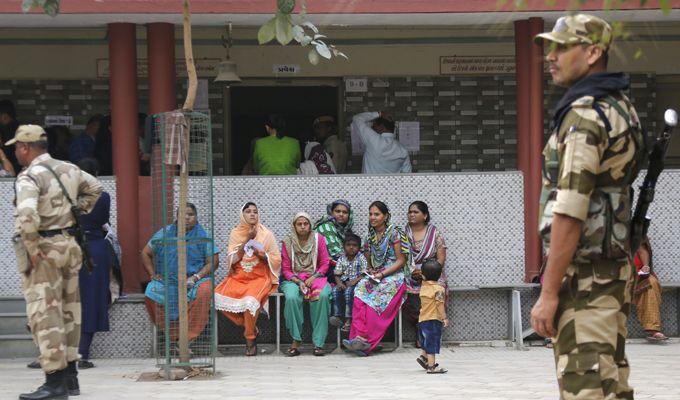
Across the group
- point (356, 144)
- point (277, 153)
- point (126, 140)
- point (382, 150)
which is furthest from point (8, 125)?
point (382, 150)

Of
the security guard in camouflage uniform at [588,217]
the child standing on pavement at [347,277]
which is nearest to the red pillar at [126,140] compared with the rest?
the child standing on pavement at [347,277]

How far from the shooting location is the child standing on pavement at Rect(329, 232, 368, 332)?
11086 mm

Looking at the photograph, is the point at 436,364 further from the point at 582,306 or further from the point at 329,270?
the point at 582,306

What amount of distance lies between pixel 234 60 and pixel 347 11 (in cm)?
256

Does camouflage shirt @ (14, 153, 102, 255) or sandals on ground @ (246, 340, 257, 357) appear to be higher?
camouflage shirt @ (14, 153, 102, 255)

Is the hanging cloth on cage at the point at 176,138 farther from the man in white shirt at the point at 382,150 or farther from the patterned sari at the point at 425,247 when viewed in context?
the man in white shirt at the point at 382,150

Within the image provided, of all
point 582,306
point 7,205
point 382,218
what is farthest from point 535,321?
point 7,205

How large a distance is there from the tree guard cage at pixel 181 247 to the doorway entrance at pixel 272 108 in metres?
2.08

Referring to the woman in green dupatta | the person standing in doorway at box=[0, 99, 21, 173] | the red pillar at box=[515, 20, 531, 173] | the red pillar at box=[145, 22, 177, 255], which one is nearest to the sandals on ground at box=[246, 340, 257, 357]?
the woman in green dupatta

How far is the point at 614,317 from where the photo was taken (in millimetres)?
4574

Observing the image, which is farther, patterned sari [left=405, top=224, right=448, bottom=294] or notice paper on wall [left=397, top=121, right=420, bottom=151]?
notice paper on wall [left=397, top=121, right=420, bottom=151]

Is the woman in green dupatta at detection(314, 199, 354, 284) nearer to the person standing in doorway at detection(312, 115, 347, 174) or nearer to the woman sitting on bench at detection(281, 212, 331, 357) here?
the woman sitting on bench at detection(281, 212, 331, 357)

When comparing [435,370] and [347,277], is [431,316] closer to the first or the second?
[435,370]

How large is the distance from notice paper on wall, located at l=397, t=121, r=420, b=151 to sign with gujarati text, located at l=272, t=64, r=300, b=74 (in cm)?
131
